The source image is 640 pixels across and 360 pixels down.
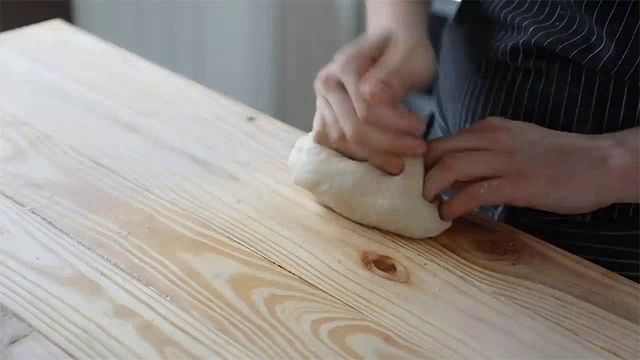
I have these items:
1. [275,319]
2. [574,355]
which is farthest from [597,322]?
[275,319]

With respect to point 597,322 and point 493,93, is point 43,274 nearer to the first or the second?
point 597,322

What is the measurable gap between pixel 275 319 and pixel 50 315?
14 cm

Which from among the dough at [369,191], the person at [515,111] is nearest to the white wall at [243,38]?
the person at [515,111]

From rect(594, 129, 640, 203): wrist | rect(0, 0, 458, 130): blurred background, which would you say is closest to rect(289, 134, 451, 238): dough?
rect(594, 129, 640, 203): wrist

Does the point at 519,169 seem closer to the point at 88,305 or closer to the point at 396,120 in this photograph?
the point at 396,120

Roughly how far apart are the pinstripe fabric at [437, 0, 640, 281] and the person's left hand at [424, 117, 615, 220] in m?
0.10

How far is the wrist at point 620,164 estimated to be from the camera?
2.40 ft

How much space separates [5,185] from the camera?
711 mm

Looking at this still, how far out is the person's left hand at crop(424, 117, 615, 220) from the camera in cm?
70

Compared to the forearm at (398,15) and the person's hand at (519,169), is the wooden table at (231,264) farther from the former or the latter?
the forearm at (398,15)

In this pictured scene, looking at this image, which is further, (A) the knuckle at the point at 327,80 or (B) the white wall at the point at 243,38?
(B) the white wall at the point at 243,38

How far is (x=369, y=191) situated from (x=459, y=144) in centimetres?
8

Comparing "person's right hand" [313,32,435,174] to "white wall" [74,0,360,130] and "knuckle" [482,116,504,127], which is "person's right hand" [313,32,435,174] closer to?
"knuckle" [482,116,504,127]

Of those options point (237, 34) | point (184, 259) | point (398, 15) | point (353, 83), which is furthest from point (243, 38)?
point (184, 259)
